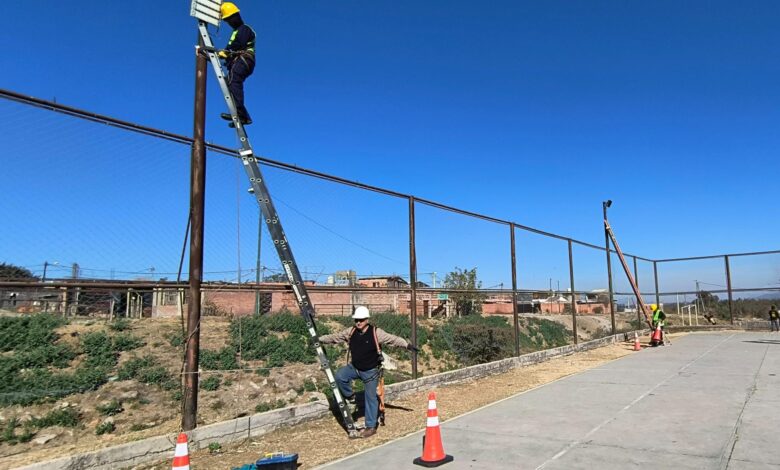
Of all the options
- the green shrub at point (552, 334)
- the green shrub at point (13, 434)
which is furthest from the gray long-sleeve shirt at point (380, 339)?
the green shrub at point (552, 334)

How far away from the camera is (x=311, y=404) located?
25.5 ft

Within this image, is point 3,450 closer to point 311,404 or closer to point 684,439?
point 311,404

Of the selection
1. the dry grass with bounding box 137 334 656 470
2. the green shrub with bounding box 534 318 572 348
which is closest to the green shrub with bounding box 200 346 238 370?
the dry grass with bounding box 137 334 656 470

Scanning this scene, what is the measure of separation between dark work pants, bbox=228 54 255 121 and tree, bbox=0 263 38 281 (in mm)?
3024

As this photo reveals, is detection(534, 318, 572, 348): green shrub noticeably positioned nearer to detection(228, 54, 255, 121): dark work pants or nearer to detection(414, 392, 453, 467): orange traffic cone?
detection(414, 392, 453, 467): orange traffic cone

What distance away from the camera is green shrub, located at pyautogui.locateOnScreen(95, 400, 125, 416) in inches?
346

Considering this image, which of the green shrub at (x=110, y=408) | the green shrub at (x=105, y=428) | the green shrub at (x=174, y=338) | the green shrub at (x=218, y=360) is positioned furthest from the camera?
the green shrub at (x=174, y=338)

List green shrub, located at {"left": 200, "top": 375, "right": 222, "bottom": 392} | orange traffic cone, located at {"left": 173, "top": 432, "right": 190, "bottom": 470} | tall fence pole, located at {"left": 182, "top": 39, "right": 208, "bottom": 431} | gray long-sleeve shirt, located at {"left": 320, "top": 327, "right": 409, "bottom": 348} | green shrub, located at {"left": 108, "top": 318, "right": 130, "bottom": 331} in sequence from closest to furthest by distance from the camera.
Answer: orange traffic cone, located at {"left": 173, "top": 432, "right": 190, "bottom": 470} → tall fence pole, located at {"left": 182, "top": 39, "right": 208, "bottom": 431} → gray long-sleeve shirt, located at {"left": 320, "top": 327, "right": 409, "bottom": 348} → green shrub, located at {"left": 200, "top": 375, "right": 222, "bottom": 392} → green shrub, located at {"left": 108, "top": 318, "right": 130, "bottom": 331}

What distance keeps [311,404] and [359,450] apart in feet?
5.29

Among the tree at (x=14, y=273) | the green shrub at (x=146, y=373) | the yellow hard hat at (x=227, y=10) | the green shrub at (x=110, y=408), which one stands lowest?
the green shrub at (x=110, y=408)

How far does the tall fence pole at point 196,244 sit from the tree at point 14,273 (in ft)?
5.76

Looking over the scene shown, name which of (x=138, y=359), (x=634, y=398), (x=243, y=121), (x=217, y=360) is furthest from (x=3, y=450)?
(x=634, y=398)

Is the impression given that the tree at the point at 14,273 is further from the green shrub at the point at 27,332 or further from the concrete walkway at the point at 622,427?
the green shrub at the point at 27,332

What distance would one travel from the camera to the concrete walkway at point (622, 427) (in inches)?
215
